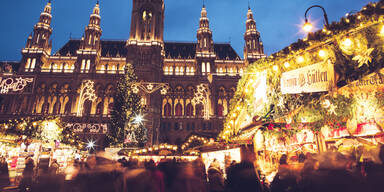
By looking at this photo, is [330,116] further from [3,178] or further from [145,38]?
[145,38]

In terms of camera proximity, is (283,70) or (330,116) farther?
(330,116)

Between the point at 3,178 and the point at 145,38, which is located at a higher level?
the point at 145,38

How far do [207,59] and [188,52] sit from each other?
9487 mm

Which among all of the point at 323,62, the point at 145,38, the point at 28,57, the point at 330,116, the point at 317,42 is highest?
the point at 145,38

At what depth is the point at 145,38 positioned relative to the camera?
36.1m

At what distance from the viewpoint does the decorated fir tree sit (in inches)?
795

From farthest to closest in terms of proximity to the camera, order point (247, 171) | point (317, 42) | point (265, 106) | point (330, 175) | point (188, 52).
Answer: point (188, 52), point (265, 106), point (247, 171), point (317, 42), point (330, 175)

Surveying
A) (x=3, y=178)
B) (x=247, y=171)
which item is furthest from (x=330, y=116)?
(x=3, y=178)

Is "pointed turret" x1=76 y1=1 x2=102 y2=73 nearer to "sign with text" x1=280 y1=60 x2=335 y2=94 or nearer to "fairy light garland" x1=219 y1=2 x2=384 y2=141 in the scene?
"fairy light garland" x1=219 y1=2 x2=384 y2=141

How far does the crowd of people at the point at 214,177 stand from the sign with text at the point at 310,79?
1103 mm

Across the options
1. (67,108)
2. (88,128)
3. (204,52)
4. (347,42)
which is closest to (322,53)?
(347,42)

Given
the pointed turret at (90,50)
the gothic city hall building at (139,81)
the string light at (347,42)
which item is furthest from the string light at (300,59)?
the pointed turret at (90,50)

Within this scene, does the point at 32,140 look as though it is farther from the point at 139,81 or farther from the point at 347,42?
the point at 139,81

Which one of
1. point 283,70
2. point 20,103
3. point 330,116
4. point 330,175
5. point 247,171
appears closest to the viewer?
point 330,175
